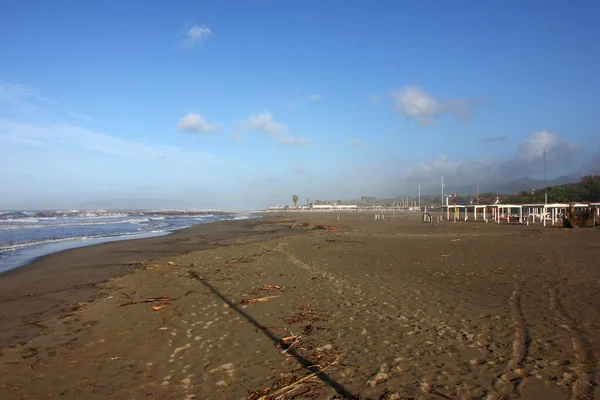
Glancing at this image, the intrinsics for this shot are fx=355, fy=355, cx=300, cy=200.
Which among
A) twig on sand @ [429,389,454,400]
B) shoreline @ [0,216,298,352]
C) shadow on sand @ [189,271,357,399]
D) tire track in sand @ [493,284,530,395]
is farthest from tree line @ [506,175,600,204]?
twig on sand @ [429,389,454,400]

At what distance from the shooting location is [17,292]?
924 centimetres

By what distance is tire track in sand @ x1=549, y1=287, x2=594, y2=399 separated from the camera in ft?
11.8

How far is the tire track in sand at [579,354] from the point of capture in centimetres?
359

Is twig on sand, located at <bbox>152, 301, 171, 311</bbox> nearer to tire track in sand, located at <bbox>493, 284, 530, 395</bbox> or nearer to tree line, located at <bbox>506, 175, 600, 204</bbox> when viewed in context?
tire track in sand, located at <bbox>493, 284, 530, 395</bbox>

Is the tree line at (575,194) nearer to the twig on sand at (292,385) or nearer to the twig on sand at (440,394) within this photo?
the twig on sand at (440,394)

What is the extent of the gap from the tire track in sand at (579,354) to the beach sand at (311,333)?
22 millimetres

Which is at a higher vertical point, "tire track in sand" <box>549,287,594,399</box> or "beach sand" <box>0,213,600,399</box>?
"tire track in sand" <box>549,287,594,399</box>

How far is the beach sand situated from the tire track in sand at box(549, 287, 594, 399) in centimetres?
2

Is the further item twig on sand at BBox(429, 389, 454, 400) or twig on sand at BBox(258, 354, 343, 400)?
twig on sand at BBox(258, 354, 343, 400)

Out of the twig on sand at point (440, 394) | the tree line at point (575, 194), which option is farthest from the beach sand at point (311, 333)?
the tree line at point (575, 194)

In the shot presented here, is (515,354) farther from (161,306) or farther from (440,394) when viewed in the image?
(161,306)

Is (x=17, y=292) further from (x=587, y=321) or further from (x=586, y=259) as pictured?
(x=586, y=259)

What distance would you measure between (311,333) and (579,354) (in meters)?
3.50

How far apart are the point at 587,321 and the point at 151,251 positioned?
55.5 ft
